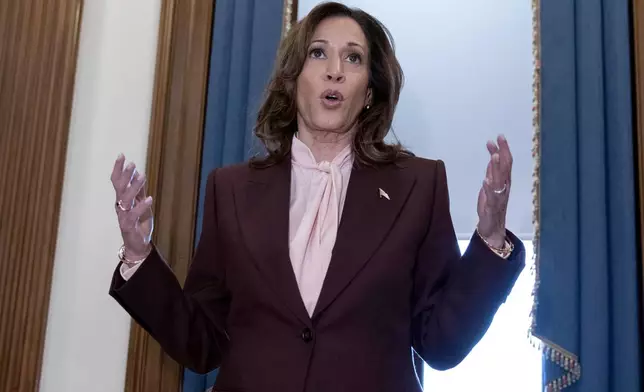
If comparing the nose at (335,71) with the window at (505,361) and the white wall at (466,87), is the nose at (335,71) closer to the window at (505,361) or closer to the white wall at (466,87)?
the white wall at (466,87)

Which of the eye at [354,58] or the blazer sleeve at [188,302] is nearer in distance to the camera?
the blazer sleeve at [188,302]

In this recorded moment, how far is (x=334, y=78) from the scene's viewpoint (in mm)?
1312

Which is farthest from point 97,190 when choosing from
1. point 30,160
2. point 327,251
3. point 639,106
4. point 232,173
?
point 639,106

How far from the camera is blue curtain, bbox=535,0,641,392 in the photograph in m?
1.55

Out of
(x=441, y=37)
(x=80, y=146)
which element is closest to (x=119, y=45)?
(x=80, y=146)

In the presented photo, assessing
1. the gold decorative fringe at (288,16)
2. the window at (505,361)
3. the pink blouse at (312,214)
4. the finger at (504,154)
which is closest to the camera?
the finger at (504,154)

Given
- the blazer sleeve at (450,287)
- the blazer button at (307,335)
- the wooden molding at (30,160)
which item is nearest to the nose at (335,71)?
the blazer sleeve at (450,287)

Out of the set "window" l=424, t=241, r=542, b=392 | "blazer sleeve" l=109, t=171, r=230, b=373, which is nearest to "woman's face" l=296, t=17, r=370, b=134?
"blazer sleeve" l=109, t=171, r=230, b=373

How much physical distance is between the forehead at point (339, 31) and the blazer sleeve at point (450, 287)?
289mm

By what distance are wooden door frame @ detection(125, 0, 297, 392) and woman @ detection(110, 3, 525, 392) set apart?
437 millimetres

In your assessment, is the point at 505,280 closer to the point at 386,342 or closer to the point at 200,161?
the point at 386,342

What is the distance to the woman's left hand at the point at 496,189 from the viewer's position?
1.09m

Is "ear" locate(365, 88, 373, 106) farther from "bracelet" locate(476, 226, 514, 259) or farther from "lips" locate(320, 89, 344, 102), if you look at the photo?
"bracelet" locate(476, 226, 514, 259)

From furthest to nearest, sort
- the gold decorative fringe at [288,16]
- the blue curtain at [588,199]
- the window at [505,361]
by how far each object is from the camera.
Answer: the gold decorative fringe at [288,16]
the window at [505,361]
the blue curtain at [588,199]
